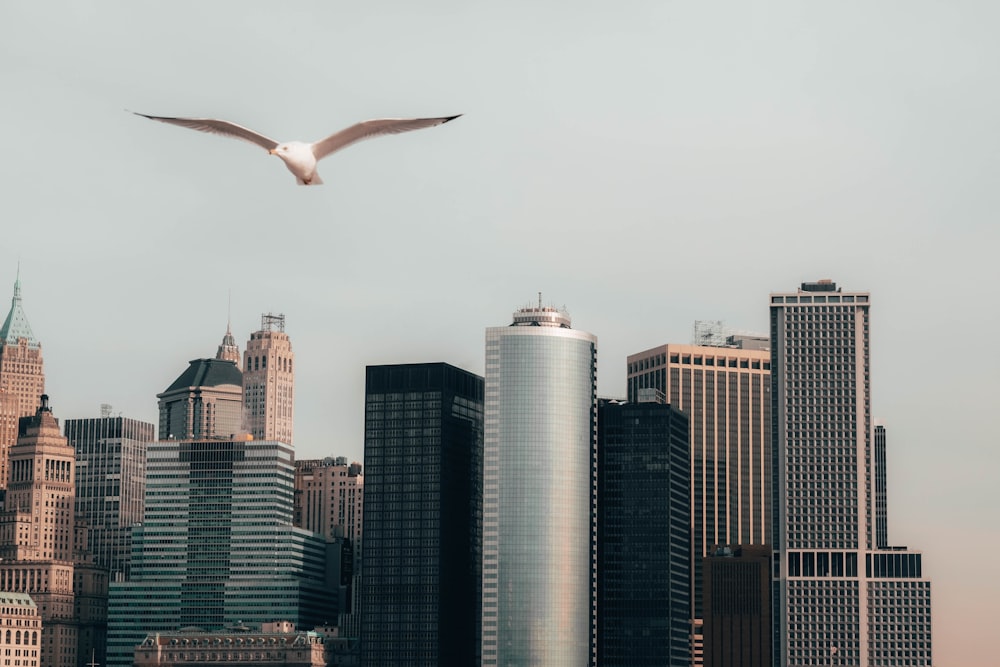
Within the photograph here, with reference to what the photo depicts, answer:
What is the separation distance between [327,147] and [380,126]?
3432 mm

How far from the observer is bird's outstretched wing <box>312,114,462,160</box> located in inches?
2881

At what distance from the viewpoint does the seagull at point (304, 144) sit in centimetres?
7444

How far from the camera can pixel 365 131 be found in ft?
249

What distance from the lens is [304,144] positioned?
7700cm

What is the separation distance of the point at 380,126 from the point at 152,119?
7740 mm

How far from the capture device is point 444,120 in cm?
7069

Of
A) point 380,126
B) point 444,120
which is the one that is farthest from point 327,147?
point 444,120

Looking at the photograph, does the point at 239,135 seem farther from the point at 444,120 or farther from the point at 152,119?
the point at 444,120

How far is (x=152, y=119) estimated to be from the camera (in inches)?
2859

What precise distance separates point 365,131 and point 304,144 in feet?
7.99

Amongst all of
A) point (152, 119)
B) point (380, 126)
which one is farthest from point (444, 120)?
point (152, 119)

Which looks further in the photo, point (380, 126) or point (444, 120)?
point (380, 126)

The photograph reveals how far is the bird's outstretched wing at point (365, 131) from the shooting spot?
73.2 metres

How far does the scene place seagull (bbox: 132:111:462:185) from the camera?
74438 mm
